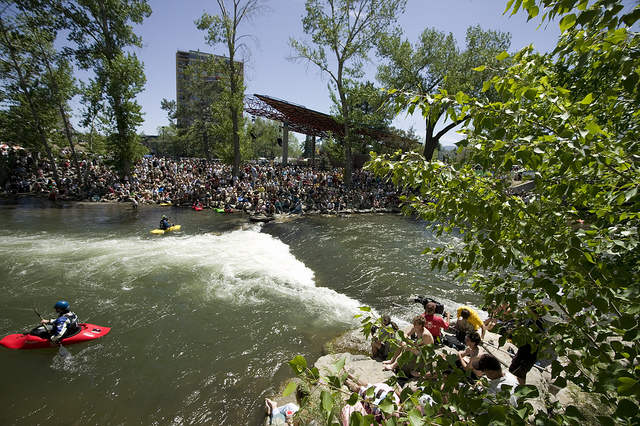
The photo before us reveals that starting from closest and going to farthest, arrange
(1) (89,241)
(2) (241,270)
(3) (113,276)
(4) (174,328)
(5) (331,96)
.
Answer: (4) (174,328), (3) (113,276), (2) (241,270), (1) (89,241), (5) (331,96)

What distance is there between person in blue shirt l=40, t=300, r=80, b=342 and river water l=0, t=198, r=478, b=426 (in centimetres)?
45

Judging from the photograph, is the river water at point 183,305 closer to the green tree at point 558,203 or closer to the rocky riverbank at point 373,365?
the rocky riverbank at point 373,365

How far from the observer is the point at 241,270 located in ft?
33.6

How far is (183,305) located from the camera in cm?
798

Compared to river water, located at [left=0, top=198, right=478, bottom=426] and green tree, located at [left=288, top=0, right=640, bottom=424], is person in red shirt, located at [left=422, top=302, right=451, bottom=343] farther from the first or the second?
green tree, located at [left=288, top=0, right=640, bottom=424]

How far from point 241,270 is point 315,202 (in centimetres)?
1284

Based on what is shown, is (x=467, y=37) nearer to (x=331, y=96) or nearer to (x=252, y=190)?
(x=331, y=96)

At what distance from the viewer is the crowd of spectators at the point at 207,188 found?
21906 millimetres

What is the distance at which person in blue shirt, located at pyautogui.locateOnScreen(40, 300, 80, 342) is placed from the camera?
6.14 m

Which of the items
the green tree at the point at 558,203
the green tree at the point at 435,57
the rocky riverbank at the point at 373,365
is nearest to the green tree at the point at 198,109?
the green tree at the point at 435,57

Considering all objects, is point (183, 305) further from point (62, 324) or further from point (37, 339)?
point (37, 339)

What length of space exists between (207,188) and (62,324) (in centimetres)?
1928

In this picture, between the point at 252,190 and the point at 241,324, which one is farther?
the point at 252,190

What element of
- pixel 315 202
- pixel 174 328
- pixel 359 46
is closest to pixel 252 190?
pixel 315 202
